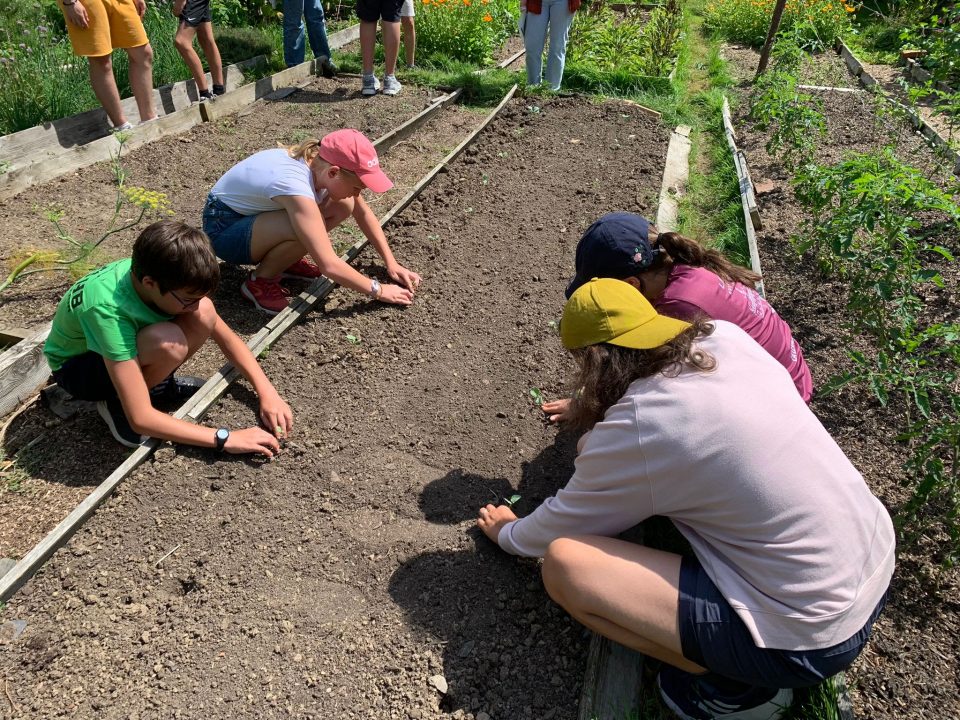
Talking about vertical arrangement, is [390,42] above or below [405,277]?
above

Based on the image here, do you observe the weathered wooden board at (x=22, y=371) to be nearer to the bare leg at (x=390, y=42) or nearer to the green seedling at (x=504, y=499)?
the green seedling at (x=504, y=499)

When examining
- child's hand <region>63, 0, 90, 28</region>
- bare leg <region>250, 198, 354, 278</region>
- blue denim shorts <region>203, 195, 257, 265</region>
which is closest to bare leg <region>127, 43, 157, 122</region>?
child's hand <region>63, 0, 90, 28</region>

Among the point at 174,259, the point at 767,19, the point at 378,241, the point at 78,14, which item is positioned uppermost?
the point at 78,14

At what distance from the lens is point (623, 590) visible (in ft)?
5.62

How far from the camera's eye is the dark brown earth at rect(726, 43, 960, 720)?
1.95m

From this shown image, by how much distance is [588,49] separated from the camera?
815cm

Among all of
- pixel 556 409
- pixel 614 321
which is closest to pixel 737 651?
pixel 614 321

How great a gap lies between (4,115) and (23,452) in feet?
10.2

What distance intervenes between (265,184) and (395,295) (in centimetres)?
83

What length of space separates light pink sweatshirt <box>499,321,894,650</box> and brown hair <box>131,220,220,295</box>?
58.4 inches

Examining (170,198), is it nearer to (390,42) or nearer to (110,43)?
(110,43)

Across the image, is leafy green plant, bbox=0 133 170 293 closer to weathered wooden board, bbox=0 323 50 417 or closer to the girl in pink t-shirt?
weathered wooden board, bbox=0 323 50 417

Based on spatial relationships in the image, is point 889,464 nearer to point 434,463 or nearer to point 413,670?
point 434,463

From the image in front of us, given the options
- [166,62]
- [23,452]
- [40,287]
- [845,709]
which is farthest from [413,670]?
[166,62]
